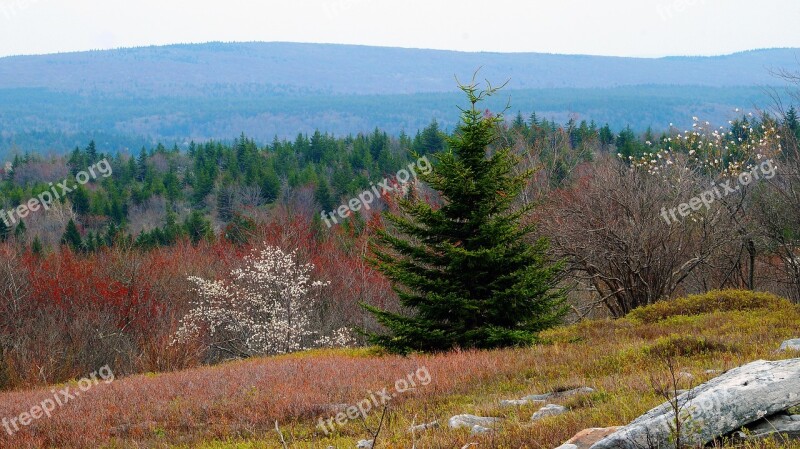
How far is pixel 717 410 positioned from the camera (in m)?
6.77


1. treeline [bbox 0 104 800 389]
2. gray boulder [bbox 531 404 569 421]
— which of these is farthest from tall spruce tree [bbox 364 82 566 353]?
gray boulder [bbox 531 404 569 421]

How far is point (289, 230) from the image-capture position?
173 ft

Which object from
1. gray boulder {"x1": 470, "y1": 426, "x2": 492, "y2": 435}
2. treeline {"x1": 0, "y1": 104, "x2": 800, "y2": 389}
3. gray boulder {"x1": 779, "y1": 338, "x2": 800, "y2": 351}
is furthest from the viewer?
treeline {"x1": 0, "y1": 104, "x2": 800, "y2": 389}

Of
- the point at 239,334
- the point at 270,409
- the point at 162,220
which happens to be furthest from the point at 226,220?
the point at 270,409

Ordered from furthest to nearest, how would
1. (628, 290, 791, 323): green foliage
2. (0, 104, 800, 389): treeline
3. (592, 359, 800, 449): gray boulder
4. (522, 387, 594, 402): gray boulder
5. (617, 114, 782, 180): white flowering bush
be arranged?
(617, 114, 782, 180): white flowering bush < (0, 104, 800, 389): treeline < (628, 290, 791, 323): green foliage < (522, 387, 594, 402): gray boulder < (592, 359, 800, 449): gray boulder

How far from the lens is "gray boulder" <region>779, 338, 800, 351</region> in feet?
37.3

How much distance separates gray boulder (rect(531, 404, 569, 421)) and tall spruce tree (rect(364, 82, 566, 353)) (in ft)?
22.5

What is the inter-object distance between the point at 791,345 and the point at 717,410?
228 inches

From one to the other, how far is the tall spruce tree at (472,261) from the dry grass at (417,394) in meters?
1.13

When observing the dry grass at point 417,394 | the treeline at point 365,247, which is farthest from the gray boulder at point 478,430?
the treeline at point 365,247

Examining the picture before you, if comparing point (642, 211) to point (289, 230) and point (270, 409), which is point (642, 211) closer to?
point (270, 409)

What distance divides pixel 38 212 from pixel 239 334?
75.0 meters

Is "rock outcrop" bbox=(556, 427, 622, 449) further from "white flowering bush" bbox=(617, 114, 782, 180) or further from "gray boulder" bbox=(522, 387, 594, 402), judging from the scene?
"white flowering bush" bbox=(617, 114, 782, 180)

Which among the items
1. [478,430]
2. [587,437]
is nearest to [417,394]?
[478,430]
